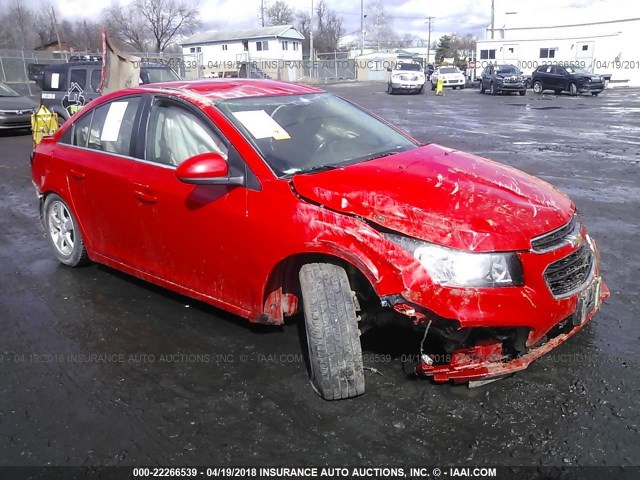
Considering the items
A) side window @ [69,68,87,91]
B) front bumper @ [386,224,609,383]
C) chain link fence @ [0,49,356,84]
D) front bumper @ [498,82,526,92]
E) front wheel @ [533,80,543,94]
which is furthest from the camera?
chain link fence @ [0,49,356,84]

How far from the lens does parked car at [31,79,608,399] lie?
2.67 metres

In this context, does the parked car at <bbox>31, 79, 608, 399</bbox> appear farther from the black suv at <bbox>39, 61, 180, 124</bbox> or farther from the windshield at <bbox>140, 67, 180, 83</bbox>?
the windshield at <bbox>140, 67, 180, 83</bbox>

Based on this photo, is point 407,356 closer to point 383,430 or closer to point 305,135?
point 383,430

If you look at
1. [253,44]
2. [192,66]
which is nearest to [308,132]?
[192,66]

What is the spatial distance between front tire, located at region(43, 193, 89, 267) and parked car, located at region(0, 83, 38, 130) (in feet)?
37.0

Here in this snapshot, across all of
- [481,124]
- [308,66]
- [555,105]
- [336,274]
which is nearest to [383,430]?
[336,274]

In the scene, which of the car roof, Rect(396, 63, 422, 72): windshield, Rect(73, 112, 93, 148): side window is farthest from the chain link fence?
the car roof

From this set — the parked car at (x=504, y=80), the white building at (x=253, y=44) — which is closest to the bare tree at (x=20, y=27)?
the white building at (x=253, y=44)

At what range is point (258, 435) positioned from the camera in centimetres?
276

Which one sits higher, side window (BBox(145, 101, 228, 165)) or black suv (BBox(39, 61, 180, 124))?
black suv (BBox(39, 61, 180, 124))

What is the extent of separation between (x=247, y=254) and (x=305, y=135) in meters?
0.94

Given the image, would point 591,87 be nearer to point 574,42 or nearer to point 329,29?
point 574,42

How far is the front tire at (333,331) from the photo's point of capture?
2.87m

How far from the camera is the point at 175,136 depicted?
3773 millimetres
